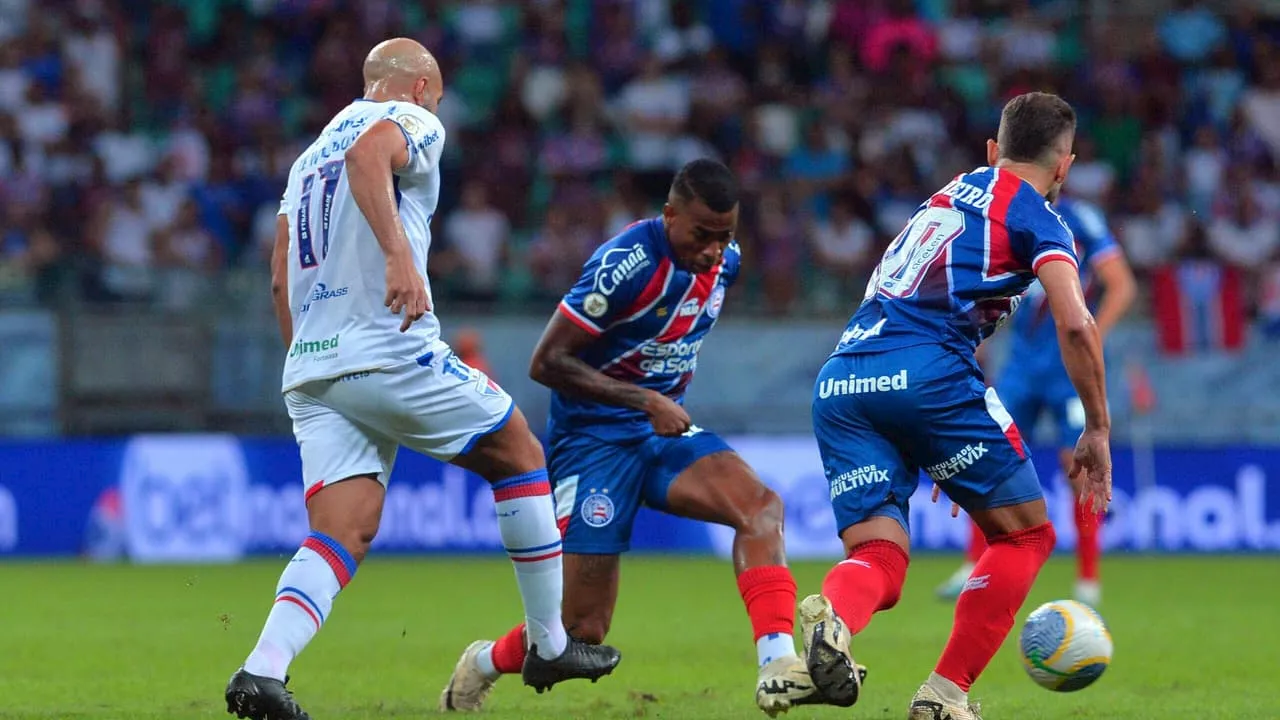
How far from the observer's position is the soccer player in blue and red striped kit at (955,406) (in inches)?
237

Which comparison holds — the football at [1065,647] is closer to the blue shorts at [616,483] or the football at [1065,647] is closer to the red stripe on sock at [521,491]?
the blue shorts at [616,483]

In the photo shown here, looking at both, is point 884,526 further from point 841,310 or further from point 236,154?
point 236,154

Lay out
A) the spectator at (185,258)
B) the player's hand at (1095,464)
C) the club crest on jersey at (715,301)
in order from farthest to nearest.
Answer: the spectator at (185,258) < the club crest on jersey at (715,301) < the player's hand at (1095,464)

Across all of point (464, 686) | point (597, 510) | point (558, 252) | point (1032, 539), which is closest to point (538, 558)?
point (597, 510)

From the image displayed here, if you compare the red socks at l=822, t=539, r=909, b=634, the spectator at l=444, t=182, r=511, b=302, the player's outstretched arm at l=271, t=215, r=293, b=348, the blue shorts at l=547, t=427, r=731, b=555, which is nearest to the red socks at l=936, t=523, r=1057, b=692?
the red socks at l=822, t=539, r=909, b=634

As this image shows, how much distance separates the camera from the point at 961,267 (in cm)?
609

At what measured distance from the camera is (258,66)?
19.7 metres

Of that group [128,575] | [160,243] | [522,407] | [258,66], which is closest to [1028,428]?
[522,407]

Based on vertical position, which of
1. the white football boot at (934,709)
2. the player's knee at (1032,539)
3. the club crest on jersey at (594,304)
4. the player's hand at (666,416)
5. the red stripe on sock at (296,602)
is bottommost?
the white football boot at (934,709)

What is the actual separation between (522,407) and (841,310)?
3.11 metres

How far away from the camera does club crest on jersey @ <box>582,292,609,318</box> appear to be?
7098mm

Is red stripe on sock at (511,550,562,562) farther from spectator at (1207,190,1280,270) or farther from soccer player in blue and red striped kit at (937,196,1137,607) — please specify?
spectator at (1207,190,1280,270)

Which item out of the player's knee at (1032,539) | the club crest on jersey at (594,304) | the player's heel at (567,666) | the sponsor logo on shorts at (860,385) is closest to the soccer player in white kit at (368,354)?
the player's heel at (567,666)

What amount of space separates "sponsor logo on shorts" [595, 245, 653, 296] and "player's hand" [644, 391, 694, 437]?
515mm
